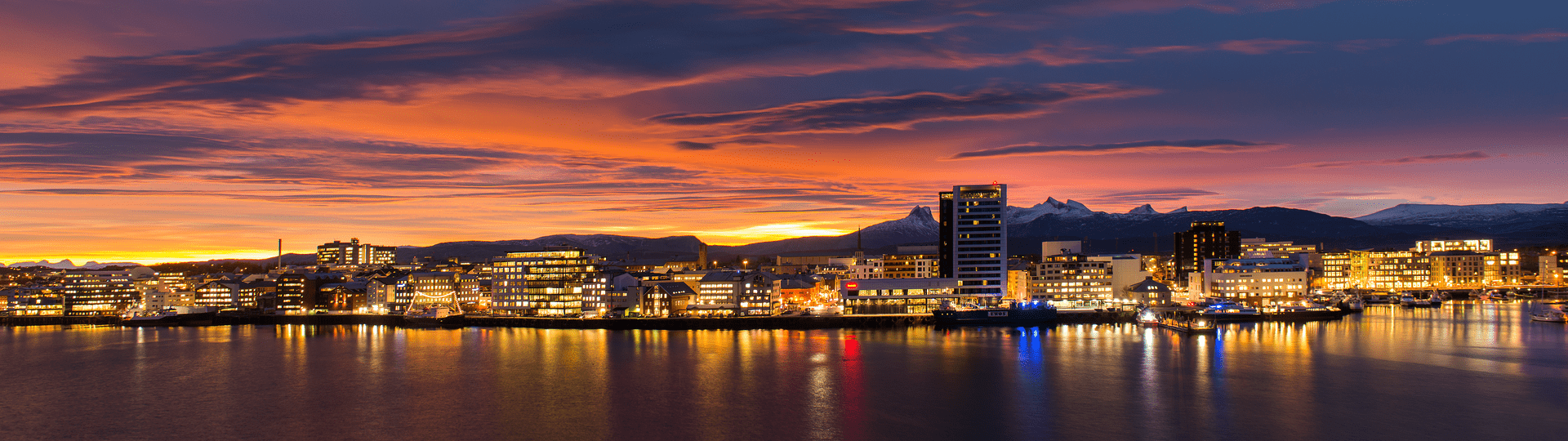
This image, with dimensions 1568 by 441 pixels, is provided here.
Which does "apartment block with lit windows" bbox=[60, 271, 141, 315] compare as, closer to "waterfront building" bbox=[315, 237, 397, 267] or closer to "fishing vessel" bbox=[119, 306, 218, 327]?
A: "fishing vessel" bbox=[119, 306, 218, 327]

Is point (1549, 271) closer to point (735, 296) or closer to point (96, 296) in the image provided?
point (735, 296)

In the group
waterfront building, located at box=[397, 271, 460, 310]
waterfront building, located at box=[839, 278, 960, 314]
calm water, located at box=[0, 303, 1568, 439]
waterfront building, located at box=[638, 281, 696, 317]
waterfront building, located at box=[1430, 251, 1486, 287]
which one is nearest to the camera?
calm water, located at box=[0, 303, 1568, 439]

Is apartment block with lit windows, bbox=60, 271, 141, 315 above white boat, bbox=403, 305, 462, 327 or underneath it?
above

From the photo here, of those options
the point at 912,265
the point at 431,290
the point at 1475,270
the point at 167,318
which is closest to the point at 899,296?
the point at 912,265

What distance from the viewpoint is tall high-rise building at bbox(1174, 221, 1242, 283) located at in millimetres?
97250

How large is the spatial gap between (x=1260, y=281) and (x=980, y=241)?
19.0 m

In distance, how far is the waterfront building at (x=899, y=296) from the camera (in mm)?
56031

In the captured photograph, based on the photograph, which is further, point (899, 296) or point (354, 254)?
point (354, 254)

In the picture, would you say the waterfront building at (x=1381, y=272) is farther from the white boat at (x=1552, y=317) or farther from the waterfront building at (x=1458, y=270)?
the white boat at (x=1552, y=317)

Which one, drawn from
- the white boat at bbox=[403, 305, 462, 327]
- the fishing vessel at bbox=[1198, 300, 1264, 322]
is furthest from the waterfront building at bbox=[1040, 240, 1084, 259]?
the white boat at bbox=[403, 305, 462, 327]

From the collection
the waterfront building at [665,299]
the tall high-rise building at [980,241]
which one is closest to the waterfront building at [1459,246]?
the tall high-rise building at [980,241]

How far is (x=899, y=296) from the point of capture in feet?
186

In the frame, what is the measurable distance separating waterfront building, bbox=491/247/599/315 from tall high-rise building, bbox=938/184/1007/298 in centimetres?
2225

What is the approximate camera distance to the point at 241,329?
56.3 meters
